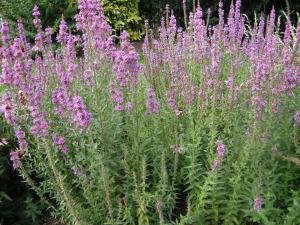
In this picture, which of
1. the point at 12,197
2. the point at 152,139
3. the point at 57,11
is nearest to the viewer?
the point at 152,139

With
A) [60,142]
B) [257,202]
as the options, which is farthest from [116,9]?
[257,202]

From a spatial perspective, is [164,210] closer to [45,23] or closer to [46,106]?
[46,106]

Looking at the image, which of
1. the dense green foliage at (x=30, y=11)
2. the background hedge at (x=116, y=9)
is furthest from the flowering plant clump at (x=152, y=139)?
the dense green foliage at (x=30, y=11)

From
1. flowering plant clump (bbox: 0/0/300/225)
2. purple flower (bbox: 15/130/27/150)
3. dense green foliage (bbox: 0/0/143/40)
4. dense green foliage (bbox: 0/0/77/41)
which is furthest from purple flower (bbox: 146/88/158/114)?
dense green foliage (bbox: 0/0/77/41)

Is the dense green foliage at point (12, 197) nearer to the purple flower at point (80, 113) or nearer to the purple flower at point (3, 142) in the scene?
the purple flower at point (3, 142)

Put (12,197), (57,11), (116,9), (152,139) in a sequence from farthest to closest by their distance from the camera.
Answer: (57,11), (116,9), (12,197), (152,139)

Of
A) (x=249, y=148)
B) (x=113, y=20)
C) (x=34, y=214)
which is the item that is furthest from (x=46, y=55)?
(x=113, y=20)

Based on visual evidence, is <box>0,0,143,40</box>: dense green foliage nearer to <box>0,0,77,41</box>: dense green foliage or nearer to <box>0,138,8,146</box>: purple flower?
<box>0,0,77,41</box>: dense green foliage

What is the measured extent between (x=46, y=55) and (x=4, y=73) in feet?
3.05

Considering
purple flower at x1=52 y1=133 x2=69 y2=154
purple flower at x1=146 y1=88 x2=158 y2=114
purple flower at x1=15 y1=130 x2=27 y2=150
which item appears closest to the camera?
purple flower at x1=15 y1=130 x2=27 y2=150

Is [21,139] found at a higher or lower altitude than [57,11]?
lower

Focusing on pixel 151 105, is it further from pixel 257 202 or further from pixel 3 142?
pixel 3 142

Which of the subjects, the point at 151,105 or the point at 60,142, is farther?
the point at 151,105

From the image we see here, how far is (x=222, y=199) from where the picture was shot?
328 centimetres
